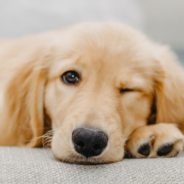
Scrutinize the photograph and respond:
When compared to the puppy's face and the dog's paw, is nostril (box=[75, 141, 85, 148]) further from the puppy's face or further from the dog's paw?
the dog's paw

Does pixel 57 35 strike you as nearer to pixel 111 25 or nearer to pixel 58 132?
pixel 111 25

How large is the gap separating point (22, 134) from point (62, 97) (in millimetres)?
288

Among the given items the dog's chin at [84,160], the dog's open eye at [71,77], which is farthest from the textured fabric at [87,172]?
the dog's open eye at [71,77]

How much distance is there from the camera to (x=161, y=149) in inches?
69.6

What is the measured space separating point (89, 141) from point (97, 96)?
0.31 m

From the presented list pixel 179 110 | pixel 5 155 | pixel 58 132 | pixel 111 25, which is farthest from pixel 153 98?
pixel 5 155

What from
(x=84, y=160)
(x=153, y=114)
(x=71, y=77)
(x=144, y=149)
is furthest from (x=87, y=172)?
(x=153, y=114)

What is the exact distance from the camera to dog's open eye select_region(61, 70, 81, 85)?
1936mm

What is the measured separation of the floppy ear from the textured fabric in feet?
1.29

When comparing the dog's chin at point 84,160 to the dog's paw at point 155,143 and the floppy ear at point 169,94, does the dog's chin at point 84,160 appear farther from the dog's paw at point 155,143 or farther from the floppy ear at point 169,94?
the floppy ear at point 169,94

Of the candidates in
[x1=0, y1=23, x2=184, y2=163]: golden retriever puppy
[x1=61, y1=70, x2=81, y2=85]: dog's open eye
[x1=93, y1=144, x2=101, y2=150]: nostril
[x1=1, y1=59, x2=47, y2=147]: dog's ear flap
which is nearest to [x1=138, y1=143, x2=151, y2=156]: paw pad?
[x1=0, y1=23, x2=184, y2=163]: golden retriever puppy

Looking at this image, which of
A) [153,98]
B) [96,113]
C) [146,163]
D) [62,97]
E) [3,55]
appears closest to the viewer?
[146,163]

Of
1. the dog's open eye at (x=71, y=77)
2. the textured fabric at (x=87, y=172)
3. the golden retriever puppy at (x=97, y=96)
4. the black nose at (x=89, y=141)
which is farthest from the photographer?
the dog's open eye at (x=71, y=77)

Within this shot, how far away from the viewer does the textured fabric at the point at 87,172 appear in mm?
1443
